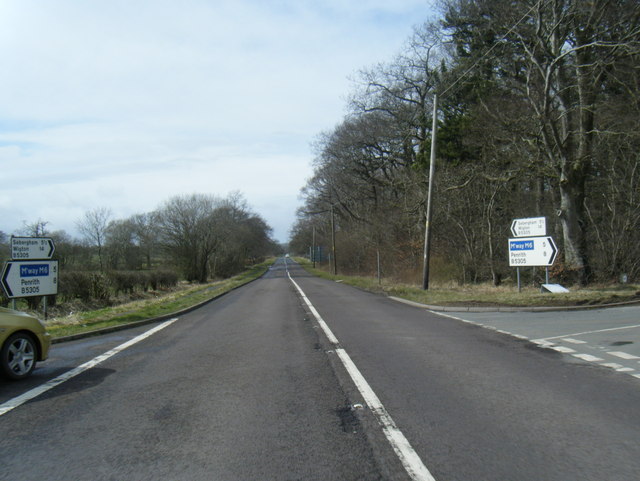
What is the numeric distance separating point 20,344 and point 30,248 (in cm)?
791

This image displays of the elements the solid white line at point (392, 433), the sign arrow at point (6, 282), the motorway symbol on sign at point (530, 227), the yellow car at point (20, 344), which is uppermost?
the motorway symbol on sign at point (530, 227)

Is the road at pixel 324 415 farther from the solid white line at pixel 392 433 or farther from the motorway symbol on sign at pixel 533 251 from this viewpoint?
the motorway symbol on sign at pixel 533 251

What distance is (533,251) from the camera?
1853 centimetres

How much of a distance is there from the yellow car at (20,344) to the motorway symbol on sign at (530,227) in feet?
52.9

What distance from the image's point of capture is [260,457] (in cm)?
432

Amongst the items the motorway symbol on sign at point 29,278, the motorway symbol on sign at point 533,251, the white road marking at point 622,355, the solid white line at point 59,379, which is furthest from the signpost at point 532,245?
the motorway symbol on sign at point 29,278

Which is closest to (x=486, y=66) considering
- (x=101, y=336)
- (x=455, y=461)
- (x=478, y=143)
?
(x=478, y=143)

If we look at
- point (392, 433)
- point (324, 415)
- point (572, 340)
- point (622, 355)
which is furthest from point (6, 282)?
point (622, 355)

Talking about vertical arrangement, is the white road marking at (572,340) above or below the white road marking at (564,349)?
above

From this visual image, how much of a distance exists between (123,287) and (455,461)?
33.0 metres

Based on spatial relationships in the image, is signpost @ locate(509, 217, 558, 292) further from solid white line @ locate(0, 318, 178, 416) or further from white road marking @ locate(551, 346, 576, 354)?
solid white line @ locate(0, 318, 178, 416)

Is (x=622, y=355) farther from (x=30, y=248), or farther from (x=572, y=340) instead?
(x=30, y=248)

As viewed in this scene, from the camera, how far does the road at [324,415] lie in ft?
13.5

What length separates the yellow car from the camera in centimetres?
691
